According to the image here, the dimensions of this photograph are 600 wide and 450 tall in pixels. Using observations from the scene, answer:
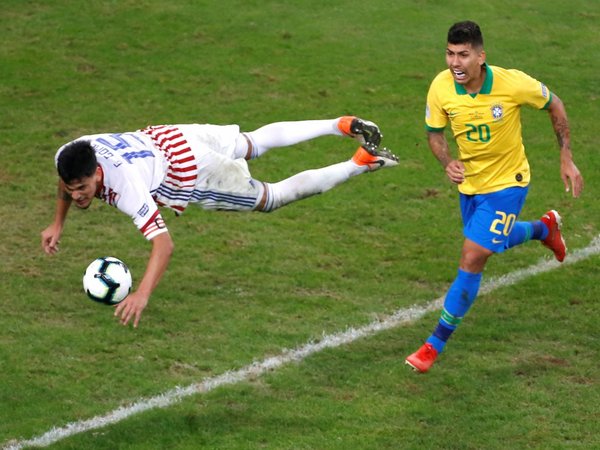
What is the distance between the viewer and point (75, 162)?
26.6 feet

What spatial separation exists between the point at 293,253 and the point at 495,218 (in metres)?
2.81

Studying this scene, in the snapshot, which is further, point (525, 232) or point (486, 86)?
point (525, 232)

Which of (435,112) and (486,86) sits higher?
(486,86)

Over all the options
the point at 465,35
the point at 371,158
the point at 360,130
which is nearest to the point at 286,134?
the point at 360,130

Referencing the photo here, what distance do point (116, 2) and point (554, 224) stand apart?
932 cm

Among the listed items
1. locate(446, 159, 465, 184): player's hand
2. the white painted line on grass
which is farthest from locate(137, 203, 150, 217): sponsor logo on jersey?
locate(446, 159, 465, 184): player's hand

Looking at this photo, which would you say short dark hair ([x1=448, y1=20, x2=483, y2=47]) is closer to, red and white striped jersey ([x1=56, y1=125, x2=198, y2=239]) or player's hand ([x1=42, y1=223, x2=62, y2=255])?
red and white striped jersey ([x1=56, y1=125, x2=198, y2=239])

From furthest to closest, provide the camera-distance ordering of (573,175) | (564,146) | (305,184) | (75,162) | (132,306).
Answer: (305,184)
(564,146)
(573,175)
(75,162)
(132,306)

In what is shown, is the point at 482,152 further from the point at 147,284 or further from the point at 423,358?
the point at 147,284

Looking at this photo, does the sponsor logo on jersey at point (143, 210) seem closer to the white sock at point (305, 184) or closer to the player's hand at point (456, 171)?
the white sock at point (305, 184)

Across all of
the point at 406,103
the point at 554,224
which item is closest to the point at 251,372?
the point at 554,224

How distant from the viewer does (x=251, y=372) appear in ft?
29.7

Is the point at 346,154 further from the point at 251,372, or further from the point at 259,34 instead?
the point at 251,372

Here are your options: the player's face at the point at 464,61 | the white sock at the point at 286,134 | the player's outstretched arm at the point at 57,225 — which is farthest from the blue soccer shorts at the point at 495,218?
the player's outstretched arm at the point at 57,225
